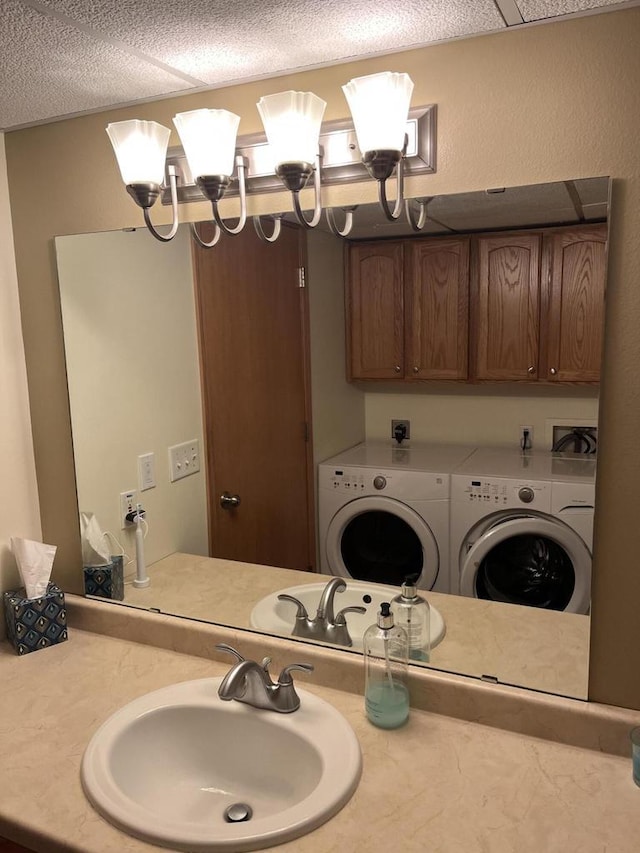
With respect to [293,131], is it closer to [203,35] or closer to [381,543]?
[203,35]

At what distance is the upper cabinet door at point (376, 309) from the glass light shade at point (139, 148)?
47 cm

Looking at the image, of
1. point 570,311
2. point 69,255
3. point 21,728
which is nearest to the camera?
point 570,311

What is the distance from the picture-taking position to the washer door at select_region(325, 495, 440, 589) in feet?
4.89

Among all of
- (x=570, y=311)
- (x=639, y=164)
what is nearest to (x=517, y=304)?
(x=570, y=311)

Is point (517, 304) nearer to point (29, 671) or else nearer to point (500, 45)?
point (500, 45)

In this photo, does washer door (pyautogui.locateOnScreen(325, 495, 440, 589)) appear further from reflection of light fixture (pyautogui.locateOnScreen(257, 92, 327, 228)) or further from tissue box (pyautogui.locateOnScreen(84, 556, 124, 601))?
reflection of light fixture (pyautogui.locateOnScreen(257, 92, 327, 228))

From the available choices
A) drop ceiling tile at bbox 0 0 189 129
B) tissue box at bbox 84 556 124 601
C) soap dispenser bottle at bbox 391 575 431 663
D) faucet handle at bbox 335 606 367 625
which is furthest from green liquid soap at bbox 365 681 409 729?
drop ceiling tile at bbox 0 0 189 129

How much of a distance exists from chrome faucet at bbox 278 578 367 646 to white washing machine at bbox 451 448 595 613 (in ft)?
0.89

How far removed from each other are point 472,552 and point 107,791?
0.86m

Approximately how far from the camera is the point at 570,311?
4.03ft

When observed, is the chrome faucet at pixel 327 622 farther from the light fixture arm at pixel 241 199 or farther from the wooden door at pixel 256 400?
the light fixture arm at pixel 241 199

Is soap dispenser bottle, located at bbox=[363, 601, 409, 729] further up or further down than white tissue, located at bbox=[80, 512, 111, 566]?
further down

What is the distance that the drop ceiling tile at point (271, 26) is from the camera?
1.06 meters

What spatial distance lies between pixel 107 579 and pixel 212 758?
2.05ft
